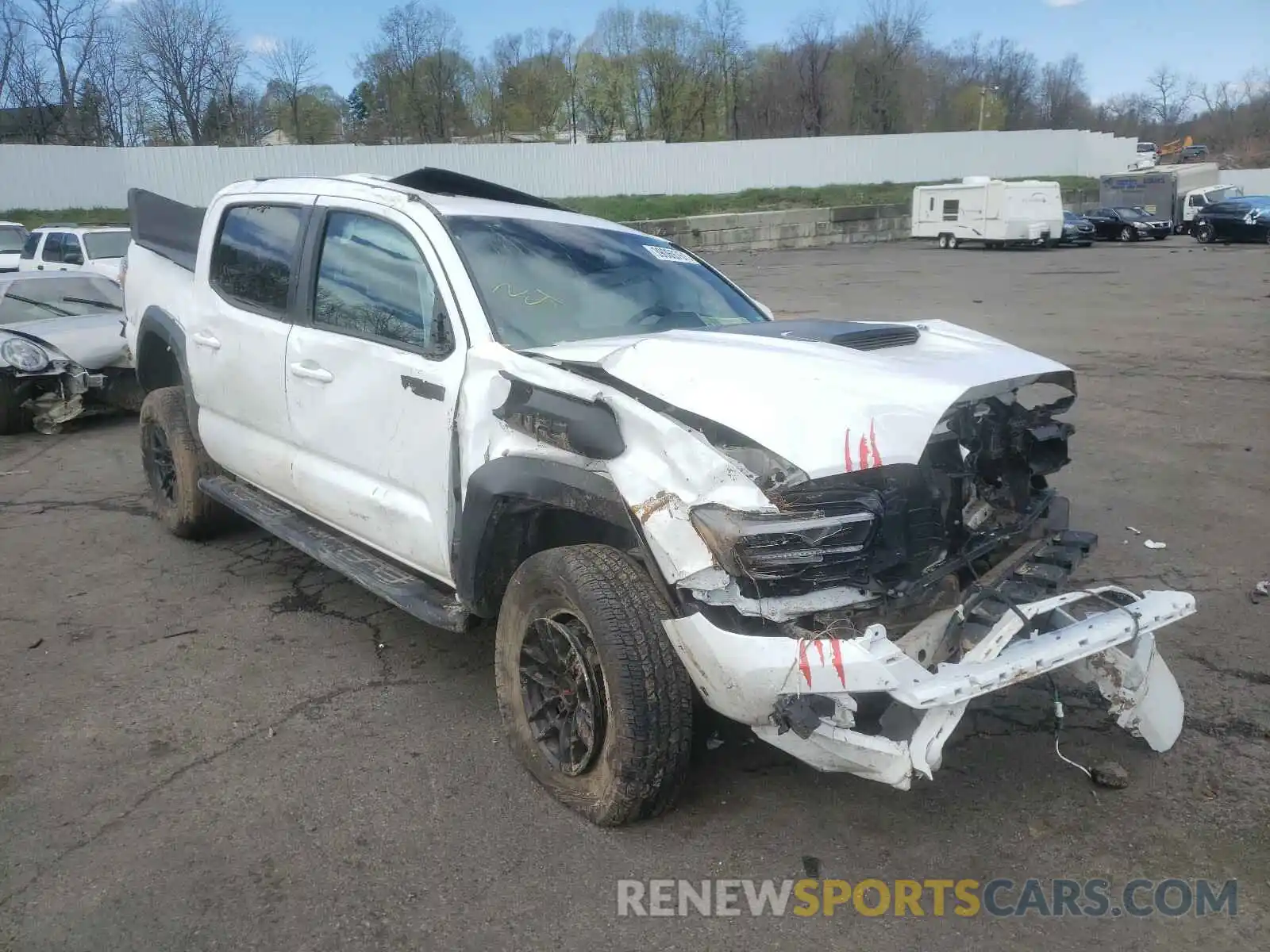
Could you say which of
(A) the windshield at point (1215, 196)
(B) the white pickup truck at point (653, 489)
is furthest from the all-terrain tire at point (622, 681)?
(A) the windshield at point (1215, 196)

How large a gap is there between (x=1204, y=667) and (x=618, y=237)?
9.93 feet

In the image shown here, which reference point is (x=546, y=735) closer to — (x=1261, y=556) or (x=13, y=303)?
(x=1261, y=556)

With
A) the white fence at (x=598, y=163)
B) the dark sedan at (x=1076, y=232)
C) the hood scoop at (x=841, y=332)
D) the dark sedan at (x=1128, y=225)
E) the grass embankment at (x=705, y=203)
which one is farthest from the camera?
the dark sedan at (x=1128, y=225)

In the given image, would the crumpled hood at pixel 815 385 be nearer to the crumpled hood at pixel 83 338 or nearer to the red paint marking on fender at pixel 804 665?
the red paint marking on fender at pixel 804 665

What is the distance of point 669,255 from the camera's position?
15.3ft

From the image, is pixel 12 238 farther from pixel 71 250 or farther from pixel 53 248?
pixel 71 250

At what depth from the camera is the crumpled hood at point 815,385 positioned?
2.77 m

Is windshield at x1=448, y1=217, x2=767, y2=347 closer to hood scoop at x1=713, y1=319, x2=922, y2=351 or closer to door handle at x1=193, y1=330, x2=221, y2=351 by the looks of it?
hood scoop at x1=713, y1=319, x2=922, y2=351

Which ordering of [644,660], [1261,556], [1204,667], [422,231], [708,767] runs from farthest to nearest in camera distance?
[1261,556] → [1204,667] → [422,231] → [708,767] → [644,660]

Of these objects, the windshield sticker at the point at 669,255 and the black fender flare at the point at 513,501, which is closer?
the black fender flare at the point at 513,501

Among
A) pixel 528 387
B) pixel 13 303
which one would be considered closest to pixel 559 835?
pixel 528 387

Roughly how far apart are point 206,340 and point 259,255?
1.85ft

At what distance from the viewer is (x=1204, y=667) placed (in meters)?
4.19

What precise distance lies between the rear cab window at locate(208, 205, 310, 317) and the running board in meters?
0.93
